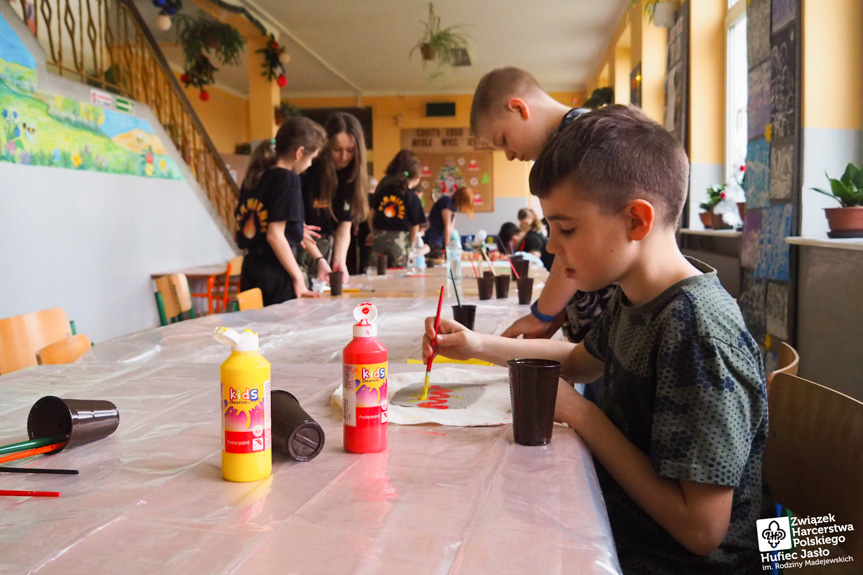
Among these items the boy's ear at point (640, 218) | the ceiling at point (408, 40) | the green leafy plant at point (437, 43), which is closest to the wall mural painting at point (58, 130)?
the ceiling at point (408, 40)

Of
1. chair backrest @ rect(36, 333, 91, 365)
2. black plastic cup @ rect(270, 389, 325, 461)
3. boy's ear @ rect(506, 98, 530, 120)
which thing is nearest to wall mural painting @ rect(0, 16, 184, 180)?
chair backrest @ rect(36, 333, 91, 365)

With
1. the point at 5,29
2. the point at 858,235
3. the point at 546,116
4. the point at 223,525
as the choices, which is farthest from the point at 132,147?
the point at 223,525

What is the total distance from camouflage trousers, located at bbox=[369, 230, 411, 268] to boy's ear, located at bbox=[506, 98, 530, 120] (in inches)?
122

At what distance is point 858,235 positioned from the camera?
2.74 m

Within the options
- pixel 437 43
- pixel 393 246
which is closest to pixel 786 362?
pixel 393 246

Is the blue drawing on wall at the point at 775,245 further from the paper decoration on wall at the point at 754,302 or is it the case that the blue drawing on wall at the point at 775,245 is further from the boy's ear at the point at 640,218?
the boy's ear at the point at 640,218

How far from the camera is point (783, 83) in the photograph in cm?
332

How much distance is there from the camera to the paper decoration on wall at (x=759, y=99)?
11.6ft

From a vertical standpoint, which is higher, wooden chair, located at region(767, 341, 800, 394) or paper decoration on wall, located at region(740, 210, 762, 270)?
paper decoration on wall, located at region(740, 210, 762, 270)

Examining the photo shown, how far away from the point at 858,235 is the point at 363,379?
8.61 feet

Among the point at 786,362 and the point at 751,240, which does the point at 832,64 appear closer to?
the point at 751,240

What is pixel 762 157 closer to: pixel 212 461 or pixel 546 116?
pixel 546 116

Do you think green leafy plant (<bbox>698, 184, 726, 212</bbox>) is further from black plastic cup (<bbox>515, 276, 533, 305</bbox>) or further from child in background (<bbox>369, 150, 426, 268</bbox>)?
black plastic cup (<bbox>515, 276, 533, 305</bbox>)

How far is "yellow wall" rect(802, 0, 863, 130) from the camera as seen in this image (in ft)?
10.1
